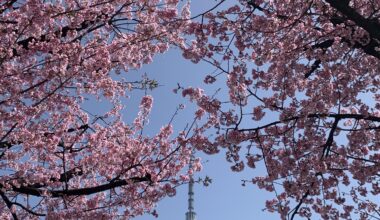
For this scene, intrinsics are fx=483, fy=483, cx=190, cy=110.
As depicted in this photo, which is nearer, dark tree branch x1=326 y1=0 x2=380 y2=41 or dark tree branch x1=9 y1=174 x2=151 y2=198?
dark tree branch x1=326 y1=0 x2=380 y2=41

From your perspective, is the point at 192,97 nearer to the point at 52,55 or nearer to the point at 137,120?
the point at 52,55

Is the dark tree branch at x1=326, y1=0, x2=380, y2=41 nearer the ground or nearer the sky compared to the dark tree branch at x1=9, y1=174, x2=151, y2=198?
nearer the sky

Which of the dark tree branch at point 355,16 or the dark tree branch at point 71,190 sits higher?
the dark tree branch at point 355,16

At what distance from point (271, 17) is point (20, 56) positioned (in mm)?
4826

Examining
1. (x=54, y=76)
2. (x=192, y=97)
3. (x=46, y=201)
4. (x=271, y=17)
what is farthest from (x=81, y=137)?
(x=271, y=17)

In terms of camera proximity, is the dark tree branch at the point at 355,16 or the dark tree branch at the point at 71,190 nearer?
the dark tree branch at the point at 355,16

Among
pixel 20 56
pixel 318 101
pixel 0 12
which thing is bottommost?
pixel 318 101

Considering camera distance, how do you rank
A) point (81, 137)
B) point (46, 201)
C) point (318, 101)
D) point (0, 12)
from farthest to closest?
point (81, 137) → point (46, 201) → point (318, 101) → point (0, 12)

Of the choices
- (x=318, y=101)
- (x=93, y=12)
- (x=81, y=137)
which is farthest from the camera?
(x=81, y=137)

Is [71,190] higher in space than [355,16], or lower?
lower

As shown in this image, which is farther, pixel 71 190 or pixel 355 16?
pixel 71 190

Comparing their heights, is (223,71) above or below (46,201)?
above

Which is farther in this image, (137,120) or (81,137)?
(137,120)

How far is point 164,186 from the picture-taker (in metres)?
10.9
